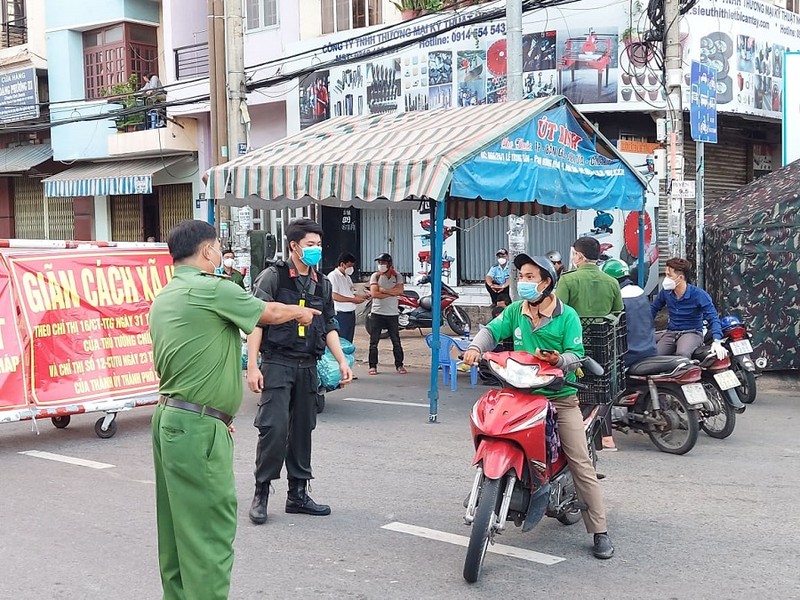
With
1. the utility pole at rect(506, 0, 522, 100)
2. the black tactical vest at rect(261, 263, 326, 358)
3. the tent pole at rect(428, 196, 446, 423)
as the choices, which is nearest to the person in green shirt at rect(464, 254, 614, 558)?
the black tactical vest at rect(261, 263, 326, 358)

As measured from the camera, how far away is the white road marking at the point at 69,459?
7457mm

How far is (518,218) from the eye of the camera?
1278cm

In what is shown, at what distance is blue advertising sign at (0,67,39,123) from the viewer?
2436 cm

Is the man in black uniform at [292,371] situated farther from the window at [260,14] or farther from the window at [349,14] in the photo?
the window at [260,14]

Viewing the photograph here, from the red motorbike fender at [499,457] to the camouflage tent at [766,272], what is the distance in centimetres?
753

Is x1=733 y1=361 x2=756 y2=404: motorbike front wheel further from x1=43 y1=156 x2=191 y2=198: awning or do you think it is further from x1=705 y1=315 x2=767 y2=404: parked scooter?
x1=43 y1=156 x2=191 y2=198: awning

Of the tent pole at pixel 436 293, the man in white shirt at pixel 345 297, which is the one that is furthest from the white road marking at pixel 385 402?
the man in white shirt at pixel 345 297

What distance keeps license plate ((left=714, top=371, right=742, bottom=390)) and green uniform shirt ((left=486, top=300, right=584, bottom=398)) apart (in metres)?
3.27

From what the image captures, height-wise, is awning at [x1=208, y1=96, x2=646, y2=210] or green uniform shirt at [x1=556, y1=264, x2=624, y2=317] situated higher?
awning at [x1=208, y1=96, x2=646, y2=210]

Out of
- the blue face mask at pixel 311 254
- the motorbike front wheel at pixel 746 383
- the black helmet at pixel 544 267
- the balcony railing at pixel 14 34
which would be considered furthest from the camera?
the balcony railing at pixel 14 34

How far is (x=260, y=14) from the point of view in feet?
67.5

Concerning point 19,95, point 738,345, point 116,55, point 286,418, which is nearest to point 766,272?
point 738,345

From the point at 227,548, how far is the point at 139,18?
71.0 ft

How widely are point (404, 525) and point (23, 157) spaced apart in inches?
915
